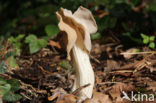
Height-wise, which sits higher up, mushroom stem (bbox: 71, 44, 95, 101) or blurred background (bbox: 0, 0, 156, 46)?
blurred background (bbox: 0, 0, 156, 46)

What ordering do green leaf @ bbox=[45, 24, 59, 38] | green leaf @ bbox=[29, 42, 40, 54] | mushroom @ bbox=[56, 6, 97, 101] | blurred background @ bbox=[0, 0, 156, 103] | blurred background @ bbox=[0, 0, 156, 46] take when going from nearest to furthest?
mushroom @ bbox=[56, 6, 97, 101]
blurred background @ bbox=[0, 0, 156, 103]
green leaf @ bbox=[29, 42, 40, 54]
blurred background @ bbox=[0, 0, 156, 46]
green leaf @ bbox=[45, 24, 59, 38]

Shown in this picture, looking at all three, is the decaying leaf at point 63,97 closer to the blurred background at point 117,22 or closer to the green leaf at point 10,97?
the green leaf at point 10,97

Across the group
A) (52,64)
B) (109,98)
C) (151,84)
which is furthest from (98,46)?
(109,98)

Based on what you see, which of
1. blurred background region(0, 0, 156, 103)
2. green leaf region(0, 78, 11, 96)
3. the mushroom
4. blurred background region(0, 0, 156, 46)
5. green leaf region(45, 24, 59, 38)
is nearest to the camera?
green leaf region(0, 78, 11, 96)

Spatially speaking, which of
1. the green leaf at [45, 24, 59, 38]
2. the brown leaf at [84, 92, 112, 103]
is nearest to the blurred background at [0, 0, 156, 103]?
the green leaf at [45, 24, 59, 38]

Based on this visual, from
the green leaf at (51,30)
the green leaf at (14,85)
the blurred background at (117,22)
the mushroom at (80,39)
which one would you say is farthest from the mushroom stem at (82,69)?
the green leaf at (51,30)

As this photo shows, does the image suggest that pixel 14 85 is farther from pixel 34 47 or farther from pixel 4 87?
pixel 34 47

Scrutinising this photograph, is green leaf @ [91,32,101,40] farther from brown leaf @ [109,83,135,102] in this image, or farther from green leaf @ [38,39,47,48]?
brown leaf @ [109,83,135,102]
